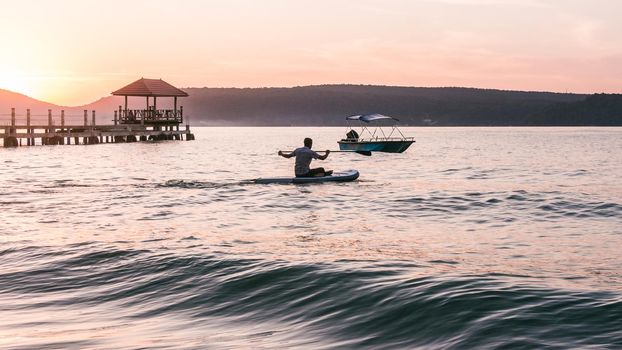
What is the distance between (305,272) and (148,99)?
71574 millimetres

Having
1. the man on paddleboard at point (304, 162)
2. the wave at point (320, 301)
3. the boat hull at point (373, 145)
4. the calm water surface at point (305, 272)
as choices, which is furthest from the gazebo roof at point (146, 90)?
the wave at point (320, 301)

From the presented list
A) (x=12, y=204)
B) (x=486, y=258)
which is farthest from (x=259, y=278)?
(x=12, y=204)

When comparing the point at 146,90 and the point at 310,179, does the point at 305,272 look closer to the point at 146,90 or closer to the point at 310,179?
the point at 310,179

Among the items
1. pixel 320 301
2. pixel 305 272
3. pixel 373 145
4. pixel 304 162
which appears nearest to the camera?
pixel 320 301

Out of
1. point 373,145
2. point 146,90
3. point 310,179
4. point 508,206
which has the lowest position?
point 508,206

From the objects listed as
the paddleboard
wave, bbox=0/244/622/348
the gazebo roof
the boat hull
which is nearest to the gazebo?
the gazebo roof

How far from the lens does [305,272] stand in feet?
40.3

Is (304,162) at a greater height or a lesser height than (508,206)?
greater

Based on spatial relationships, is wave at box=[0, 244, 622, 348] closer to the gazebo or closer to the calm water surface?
the calm water surface

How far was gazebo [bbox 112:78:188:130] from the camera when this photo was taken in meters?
76.7

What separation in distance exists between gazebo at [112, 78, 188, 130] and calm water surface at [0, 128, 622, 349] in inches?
2044

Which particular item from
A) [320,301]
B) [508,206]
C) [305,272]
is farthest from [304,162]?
[320,301]

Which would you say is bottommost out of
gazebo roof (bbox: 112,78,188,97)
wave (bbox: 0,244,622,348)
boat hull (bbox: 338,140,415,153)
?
wave (bbox: 0,244,622,348)

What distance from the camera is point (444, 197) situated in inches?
1097
